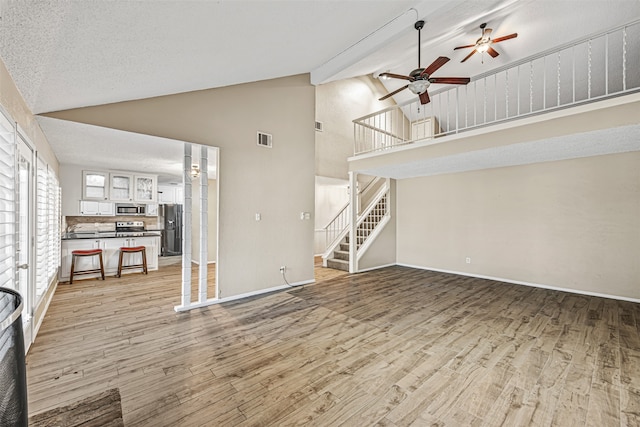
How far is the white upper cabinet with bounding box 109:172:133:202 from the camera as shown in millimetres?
5840

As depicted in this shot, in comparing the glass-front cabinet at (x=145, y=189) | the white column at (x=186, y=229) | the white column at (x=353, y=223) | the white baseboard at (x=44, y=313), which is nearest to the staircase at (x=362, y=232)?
the white column at (x=353, y=223)

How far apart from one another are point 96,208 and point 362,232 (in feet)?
20.2

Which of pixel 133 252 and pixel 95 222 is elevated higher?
pixel 95 222

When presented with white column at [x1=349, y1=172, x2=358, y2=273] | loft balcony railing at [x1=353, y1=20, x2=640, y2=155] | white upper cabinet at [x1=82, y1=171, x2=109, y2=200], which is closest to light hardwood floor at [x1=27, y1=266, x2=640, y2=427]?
white column at [x1=349, y1=172, x2=358, y2=273]

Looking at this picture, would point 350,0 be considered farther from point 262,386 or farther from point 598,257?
point 598,257

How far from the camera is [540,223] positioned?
5070mm

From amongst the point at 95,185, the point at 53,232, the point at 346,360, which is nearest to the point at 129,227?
the point at 95,185

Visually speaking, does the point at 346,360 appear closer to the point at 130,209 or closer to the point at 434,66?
the point at 434,66

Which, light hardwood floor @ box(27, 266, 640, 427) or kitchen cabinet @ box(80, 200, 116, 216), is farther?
kitchen cabinet @ box(80, 200, 116, 216)

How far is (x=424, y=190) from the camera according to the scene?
6.66 metres

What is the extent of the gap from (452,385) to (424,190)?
5.17 meters

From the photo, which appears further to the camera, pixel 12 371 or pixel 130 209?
pixel 130 209

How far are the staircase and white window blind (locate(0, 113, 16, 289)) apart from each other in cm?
522

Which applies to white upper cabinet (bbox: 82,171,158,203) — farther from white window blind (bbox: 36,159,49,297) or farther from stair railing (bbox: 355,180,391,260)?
stair railing (bbox: 355,180,391,260)
